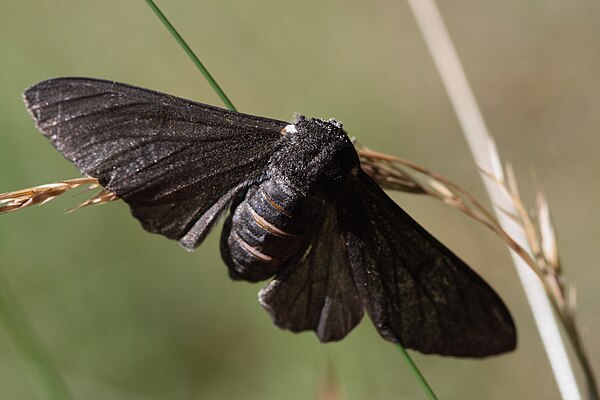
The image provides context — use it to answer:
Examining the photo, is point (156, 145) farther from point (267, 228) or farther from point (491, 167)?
point (491, 167)

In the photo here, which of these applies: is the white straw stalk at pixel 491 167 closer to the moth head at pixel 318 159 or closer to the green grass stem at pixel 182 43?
the moth head at pixel 318 159

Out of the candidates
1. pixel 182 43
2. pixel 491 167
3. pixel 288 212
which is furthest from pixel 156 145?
pixel 491 167

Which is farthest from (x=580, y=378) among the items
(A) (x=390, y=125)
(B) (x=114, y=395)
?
(B) (x=114, y=395)

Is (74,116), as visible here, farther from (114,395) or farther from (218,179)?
(114,395)

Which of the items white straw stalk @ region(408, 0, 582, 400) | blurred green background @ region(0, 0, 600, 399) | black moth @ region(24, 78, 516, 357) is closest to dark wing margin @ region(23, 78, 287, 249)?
black moth @ region(24, 78, 516, 357)

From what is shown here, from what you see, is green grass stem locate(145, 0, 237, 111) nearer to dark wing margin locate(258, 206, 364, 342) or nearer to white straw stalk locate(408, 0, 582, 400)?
dark wing margin locate(258, 206, 364, 342)
